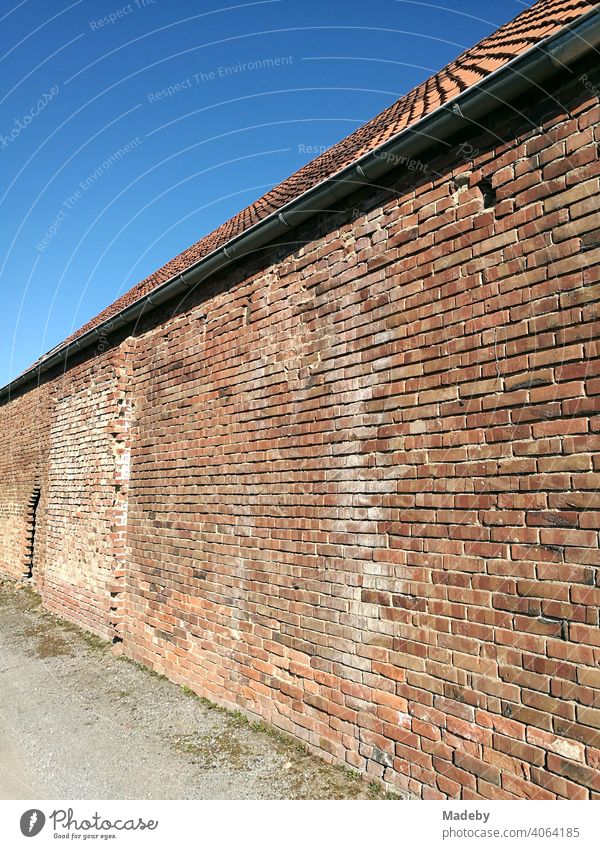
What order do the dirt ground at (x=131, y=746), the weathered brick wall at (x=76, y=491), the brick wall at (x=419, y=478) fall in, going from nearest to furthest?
the brick wall at (x=419, y=478)
the dirt ground at (x=131, y=746)
the weathered brick wall at (x=76, y=491)

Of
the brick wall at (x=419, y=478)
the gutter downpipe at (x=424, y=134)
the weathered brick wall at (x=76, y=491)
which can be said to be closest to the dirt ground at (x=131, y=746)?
the brick wall at (x=419, y=478)

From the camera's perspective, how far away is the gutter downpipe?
8.82ft

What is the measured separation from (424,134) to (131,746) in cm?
479

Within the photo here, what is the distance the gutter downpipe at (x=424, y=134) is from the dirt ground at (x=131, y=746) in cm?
396

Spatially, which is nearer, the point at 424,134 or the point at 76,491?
the point at 424,134

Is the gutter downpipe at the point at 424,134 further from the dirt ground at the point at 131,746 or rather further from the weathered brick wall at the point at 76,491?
the dirt ground at the point at 131,746

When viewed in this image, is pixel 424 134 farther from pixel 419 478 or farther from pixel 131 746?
pixel 131 746

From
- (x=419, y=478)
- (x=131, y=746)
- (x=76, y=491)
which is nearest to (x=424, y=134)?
(x=419, y=478)

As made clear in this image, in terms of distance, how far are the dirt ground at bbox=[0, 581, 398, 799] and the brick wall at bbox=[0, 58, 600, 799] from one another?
0.21 m

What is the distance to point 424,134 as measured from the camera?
3359 millimetres

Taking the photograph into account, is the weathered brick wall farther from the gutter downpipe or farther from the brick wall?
the gutter downpipe

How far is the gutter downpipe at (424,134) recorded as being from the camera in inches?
106

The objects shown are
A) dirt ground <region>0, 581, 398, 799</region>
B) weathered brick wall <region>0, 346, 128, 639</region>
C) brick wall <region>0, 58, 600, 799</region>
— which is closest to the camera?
brick wall <region>0, 58, 600, 799</region>

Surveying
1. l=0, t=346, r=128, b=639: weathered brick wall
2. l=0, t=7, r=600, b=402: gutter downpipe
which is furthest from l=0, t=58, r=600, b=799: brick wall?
l=0, t=346, r=128, b=639: weathered brick wall
